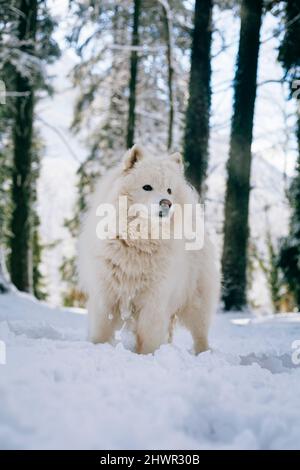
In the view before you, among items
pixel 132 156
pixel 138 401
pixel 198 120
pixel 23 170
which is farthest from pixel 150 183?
pixel 23 170

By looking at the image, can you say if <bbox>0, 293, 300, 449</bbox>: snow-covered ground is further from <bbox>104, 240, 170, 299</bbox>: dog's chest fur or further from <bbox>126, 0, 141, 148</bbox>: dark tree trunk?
<bbox>126, 0, 141, 148</bbox>: dark tree trunk

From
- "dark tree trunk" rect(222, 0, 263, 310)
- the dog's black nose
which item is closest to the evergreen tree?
"dark tree trunk" rect(222, 0, 263, 310)

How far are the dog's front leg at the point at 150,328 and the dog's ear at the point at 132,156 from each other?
1551 mm

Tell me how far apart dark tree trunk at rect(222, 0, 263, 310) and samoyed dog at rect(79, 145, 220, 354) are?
17.9 feet

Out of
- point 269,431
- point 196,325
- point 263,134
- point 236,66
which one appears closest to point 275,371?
point 196,325

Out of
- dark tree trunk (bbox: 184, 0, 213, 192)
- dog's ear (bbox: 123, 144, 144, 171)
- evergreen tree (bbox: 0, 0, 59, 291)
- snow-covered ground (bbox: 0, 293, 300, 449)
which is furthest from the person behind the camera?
evergreen tree (bbox: 0, 0, 59, 291)

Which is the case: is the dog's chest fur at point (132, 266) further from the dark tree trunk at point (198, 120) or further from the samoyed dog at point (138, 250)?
the dark tree trunk at point (198, 120)

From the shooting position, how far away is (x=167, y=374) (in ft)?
10.8

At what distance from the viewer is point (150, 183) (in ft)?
17.0

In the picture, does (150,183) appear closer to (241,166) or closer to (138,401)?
(138,401)

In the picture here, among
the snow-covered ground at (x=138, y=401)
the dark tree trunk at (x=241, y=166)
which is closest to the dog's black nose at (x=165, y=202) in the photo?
the snow-covered ground at (x=138, y=401)

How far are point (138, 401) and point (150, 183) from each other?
9.56ft

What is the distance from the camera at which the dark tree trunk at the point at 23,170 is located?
13.7 meters

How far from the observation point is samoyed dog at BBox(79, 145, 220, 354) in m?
4.95
